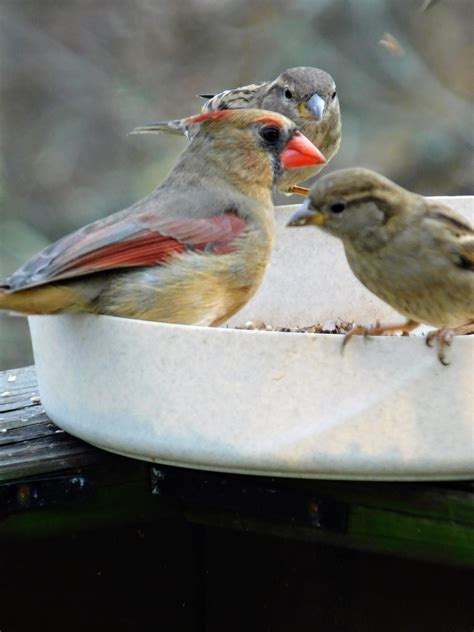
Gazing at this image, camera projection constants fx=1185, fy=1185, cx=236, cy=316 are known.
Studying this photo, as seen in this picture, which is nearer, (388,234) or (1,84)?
(388,234)

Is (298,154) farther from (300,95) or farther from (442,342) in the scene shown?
(300,95)

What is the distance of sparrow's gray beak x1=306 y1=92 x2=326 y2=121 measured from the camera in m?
4.79

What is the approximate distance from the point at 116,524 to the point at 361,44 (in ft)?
13.9

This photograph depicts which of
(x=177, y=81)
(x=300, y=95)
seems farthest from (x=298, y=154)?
(x=177, y=81)

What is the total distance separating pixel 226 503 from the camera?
2467 millimetres

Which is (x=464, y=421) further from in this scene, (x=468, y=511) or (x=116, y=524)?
(x=116, y=524)

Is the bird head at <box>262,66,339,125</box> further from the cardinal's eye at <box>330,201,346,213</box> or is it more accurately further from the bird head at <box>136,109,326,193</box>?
the cardinal's eye at <box>330,201,346,213</box>

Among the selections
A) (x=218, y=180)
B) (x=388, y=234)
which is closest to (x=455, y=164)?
(x=218, y=180)

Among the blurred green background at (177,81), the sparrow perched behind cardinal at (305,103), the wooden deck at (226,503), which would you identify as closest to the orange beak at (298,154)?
the wooden deck at (226,503)

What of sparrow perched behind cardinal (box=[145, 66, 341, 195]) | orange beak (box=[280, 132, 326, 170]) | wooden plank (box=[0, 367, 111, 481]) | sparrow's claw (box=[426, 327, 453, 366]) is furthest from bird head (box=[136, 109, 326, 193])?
sparrow perched behind cardinal (box=[145, 66, 341, 195])

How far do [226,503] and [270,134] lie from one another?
4.22 feet

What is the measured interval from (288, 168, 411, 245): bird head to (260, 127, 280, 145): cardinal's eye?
61cm

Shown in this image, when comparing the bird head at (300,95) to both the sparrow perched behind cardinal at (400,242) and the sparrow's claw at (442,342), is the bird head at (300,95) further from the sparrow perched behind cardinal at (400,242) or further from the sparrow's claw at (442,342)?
the sparrow's claw at (442,342)

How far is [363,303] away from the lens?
380cm
